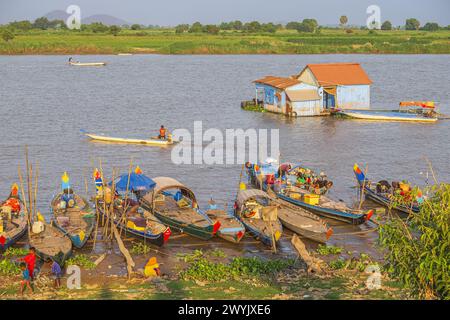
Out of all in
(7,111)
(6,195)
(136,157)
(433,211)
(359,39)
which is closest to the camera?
(433,211)

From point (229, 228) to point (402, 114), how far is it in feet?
101

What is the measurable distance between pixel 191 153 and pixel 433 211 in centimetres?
2572

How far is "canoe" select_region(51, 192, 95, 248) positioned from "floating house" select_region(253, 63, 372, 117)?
2664 centimetres

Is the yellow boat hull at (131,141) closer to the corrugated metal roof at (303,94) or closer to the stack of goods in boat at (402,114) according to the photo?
the corrugated metal roof at (303,94)

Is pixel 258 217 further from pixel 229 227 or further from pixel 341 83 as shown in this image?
pixel 341 83

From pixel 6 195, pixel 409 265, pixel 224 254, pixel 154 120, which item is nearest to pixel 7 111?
pixel 154 120

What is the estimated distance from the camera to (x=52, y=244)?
22.5 metres

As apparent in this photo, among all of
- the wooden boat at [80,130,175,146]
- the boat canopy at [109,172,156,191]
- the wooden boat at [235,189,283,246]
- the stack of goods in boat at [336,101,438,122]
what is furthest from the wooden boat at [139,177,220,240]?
the stack of goods in boat at [336,101,438,122]

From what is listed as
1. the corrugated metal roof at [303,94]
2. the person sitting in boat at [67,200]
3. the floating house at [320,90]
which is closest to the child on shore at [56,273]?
the person sitting in boat at [67,200]

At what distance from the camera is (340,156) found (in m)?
39.8

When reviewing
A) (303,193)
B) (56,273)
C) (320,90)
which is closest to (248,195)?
(303,193)

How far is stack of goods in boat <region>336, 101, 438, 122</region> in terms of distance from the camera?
50.8 m

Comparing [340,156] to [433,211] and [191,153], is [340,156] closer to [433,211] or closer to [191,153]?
[191,153]

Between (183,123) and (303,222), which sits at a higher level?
(183,123)
